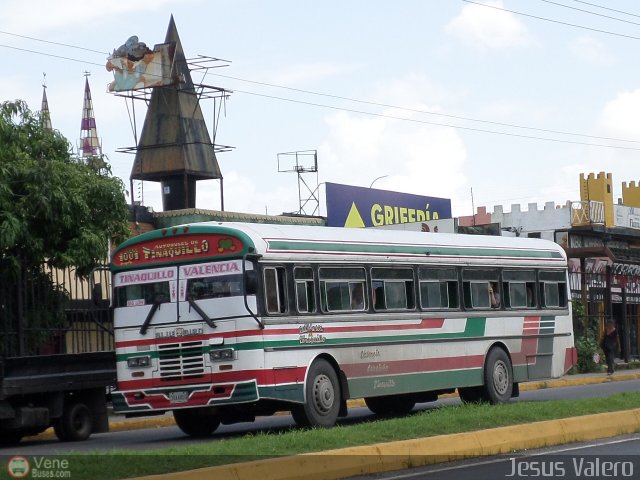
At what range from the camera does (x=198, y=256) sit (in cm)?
1734

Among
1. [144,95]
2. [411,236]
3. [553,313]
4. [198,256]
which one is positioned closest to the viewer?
[198,256]

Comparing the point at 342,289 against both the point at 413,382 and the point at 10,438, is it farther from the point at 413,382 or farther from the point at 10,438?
the point at 10,438

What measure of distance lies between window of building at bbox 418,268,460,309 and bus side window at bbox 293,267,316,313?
286 centimetres

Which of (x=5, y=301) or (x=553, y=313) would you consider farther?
(x=553, y=313)

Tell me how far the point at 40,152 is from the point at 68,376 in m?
6.52

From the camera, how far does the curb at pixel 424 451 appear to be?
11.6 m

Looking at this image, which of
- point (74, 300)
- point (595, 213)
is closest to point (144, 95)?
point (595, 213)

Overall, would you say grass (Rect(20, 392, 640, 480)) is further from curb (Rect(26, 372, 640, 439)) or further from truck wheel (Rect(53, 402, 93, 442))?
curb (Rect(26, 372, 640, 439))

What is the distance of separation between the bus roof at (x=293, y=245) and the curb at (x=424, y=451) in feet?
14.4

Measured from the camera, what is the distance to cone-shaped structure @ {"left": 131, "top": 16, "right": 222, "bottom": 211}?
4475 centimetres

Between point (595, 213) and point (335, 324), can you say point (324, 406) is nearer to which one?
point (335, 324)

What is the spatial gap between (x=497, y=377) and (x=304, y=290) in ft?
17.9

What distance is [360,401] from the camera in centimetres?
2700

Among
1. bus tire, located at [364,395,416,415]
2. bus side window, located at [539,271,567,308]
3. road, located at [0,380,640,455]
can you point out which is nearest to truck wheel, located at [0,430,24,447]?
road, located at [0,380,640,455]
